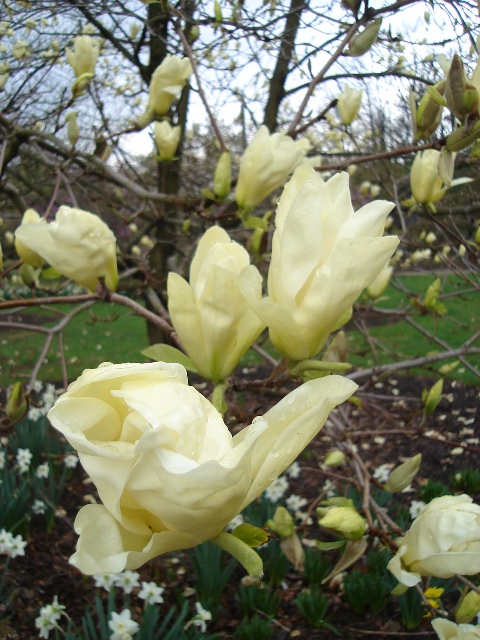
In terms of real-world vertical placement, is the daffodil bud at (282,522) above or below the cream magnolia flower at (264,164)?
below

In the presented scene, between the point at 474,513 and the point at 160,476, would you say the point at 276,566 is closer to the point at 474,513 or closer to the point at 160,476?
the point at 474,513

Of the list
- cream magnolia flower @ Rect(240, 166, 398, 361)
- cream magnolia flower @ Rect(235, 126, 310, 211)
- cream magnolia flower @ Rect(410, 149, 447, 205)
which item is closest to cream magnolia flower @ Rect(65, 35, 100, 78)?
cream magnolia flower @ Rect(235, 126, 310, 211)

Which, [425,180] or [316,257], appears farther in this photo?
[425,180]

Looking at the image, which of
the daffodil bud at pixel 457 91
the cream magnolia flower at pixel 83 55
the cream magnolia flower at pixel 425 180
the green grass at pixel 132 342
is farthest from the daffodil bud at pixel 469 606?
the green grass at pixel 132 342

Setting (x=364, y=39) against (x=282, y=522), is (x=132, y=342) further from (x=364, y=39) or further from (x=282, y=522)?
(x=364, y=39)

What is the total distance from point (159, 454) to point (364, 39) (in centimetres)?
118

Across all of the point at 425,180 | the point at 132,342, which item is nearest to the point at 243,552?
the point at 425,180

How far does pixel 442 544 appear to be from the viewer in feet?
2.30

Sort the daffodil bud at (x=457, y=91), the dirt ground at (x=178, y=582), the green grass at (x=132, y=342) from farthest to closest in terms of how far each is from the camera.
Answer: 1. the green grass at (x=132, y=342)
2. the dirt ground at (x=178, y=582)
3. the daffodil bud at (x=457, y=91)

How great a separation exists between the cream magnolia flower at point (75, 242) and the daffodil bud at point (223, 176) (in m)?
0.40

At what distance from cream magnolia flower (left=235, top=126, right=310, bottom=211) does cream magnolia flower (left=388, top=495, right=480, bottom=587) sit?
647 millimetres

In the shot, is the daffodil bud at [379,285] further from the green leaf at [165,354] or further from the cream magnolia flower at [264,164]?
the green leaf at [165,354]

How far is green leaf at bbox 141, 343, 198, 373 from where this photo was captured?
68cm

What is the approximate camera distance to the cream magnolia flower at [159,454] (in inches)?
16.1
